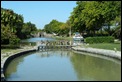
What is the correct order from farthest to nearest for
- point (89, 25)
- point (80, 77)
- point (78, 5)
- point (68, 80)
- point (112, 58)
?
point (78, 5) < point (89, 25) < point (112, 58) < point (80, 77) < point (68, 80)

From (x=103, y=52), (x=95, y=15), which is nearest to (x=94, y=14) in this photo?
(x=95, y=15)

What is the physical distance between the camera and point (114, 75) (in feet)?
76.1

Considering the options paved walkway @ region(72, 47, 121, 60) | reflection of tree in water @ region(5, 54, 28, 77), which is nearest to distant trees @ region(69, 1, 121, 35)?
paved walkway @ region(72, 47, 121, 60)

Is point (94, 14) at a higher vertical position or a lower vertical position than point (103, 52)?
higher

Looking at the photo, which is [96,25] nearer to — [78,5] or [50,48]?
[78,5]

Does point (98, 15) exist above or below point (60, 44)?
above

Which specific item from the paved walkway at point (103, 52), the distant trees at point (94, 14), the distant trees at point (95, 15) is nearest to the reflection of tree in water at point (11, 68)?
the paved walkway at point (103, 52)

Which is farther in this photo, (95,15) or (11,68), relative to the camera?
(95,15)

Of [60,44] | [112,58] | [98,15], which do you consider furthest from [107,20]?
[112,58]

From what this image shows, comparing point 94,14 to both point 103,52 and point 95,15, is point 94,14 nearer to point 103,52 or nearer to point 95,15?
point 95,15

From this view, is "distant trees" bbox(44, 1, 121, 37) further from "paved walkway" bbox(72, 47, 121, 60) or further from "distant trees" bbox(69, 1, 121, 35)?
"paved walkway" bbox(72, 47, 121, 60)

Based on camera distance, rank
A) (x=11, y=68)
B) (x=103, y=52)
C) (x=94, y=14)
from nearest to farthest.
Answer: (x=11, y=68) < (x=103, y=52) < (x=94, y=14)

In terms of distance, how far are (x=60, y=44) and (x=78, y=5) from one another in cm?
2399

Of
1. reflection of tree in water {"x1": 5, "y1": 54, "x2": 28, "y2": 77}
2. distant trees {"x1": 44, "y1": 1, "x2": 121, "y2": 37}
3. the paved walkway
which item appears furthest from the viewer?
distant trees {"x1": 44, "y1": 1, "x2": 121, "y2": 37}
